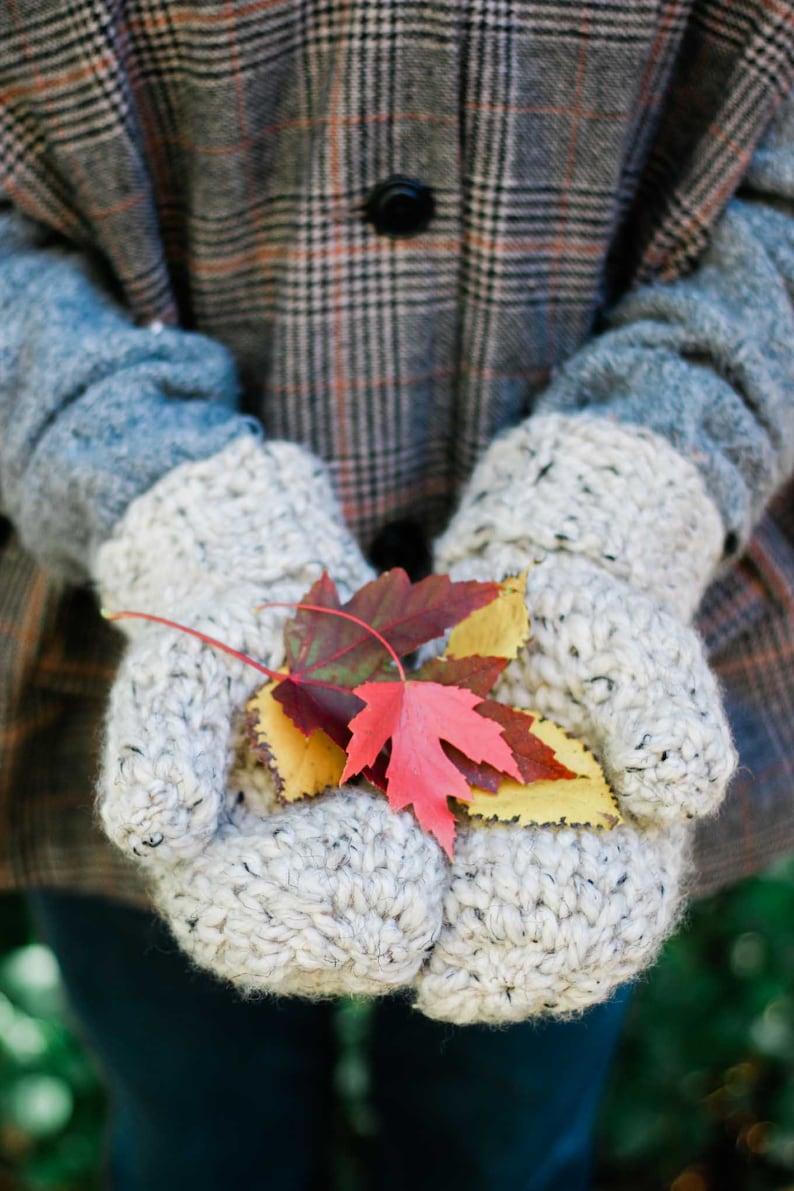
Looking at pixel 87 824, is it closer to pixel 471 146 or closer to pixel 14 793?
pixel 14 793

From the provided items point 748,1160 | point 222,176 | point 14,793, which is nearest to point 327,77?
point 222,176

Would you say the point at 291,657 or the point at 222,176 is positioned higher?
the point at 222,176

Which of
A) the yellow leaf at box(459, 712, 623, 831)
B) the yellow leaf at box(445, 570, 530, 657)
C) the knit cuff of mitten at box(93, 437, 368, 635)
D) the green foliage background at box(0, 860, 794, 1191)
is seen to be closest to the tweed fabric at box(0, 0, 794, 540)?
the knit cuff of mitten at box(93, 437, 368, 635)

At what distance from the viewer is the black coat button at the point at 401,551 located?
0.96 meters

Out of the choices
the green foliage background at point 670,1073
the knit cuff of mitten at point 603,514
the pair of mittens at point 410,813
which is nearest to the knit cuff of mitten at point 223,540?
the pair of mittens at point 410,813

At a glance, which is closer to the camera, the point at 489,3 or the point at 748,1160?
the point at 489,3

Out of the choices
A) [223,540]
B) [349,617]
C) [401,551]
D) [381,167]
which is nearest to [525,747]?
[349,617]

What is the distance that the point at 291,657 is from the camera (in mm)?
658

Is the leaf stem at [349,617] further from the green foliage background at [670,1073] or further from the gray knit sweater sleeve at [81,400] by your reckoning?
the green foliage background at [670,1073]

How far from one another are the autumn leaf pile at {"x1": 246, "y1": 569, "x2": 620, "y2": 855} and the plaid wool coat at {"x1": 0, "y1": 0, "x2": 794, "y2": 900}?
0.23m

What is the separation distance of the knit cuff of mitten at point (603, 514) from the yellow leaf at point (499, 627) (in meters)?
0.04

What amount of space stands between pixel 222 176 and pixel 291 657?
1.34ft

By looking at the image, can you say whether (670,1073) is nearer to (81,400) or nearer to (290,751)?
(290,751)

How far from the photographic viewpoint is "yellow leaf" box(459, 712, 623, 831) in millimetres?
608
